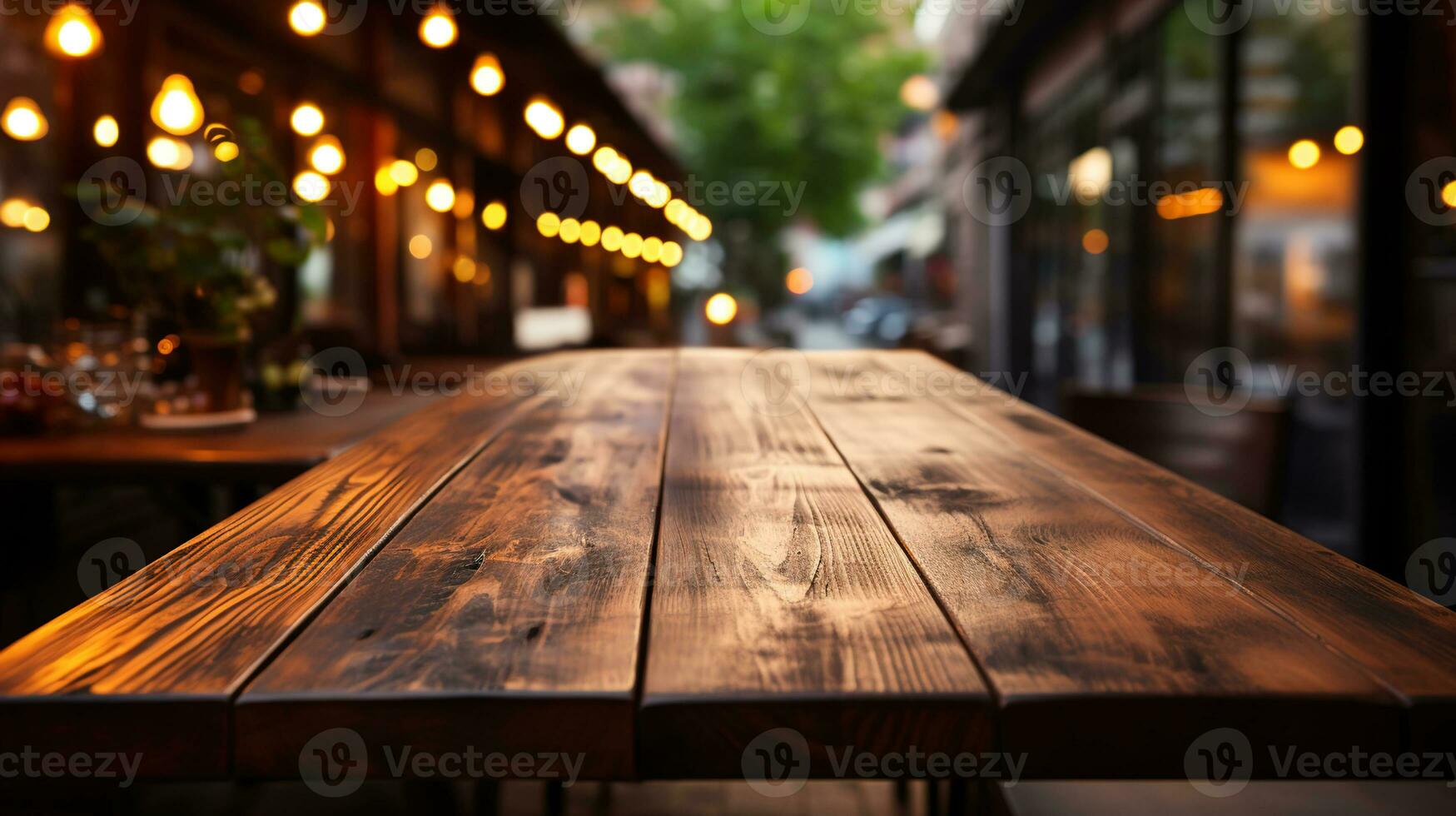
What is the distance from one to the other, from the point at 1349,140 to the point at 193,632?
3745mm

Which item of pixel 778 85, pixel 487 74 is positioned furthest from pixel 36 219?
pixel 778 85

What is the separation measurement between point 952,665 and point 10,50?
14.3 ft

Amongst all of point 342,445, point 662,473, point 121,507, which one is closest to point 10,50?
point 121,507

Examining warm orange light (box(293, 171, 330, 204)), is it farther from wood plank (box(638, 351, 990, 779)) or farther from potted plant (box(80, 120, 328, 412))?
wood plank (box(638, 351, 990, 779))

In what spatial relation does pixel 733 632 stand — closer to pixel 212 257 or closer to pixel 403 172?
pixel 212 257

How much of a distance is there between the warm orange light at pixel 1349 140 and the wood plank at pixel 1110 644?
243 centimetres

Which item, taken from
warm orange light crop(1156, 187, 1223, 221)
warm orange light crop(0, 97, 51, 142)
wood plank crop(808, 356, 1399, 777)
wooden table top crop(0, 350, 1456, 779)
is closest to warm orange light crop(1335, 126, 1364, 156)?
warm orange light crop(1156, 187, 1223, 221)

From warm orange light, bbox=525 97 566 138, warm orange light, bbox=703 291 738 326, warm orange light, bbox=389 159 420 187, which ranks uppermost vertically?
warm orange light, bbox=389 159 420 187

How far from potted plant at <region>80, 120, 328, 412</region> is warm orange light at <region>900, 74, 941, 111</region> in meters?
12.2

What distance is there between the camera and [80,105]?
160 inches

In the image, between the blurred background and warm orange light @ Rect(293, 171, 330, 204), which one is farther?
warm orange light @ Rect(293, 171, 330, 204)

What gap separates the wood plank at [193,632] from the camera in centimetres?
73

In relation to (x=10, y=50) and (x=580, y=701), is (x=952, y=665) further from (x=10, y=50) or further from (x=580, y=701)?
(x=10, y=50)

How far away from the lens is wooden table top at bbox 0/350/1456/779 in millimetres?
726
